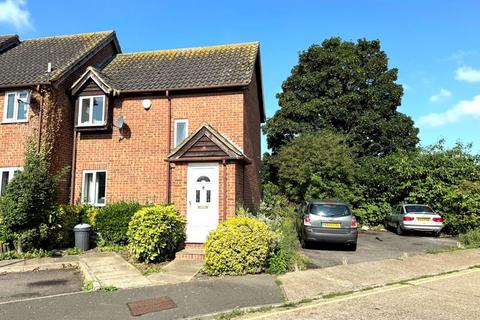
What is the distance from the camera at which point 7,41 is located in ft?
61.5

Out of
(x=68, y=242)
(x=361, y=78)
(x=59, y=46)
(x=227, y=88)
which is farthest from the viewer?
(x=361, y=78)

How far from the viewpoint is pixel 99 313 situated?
6156 mm

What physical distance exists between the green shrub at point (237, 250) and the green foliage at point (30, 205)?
20.5 feet

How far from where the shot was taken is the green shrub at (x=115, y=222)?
1287 cm

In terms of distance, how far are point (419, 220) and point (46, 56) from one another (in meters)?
19.6

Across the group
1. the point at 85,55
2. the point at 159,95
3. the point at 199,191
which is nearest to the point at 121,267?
the point at 199,191

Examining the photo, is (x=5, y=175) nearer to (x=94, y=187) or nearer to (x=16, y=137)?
(x=16, y=137)

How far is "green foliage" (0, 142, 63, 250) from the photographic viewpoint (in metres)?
11.5

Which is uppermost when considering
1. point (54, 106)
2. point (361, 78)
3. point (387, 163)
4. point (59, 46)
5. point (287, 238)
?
point (361, 78)

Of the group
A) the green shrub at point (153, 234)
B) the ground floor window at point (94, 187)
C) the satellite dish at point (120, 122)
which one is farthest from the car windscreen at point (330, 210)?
the ground floor window at point (94, 187)

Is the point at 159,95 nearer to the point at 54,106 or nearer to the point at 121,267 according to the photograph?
the point at 54,106

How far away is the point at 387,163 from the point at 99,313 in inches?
784

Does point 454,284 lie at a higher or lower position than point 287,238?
lower

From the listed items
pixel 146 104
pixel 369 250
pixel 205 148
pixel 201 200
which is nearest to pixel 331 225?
pixel 369 250
